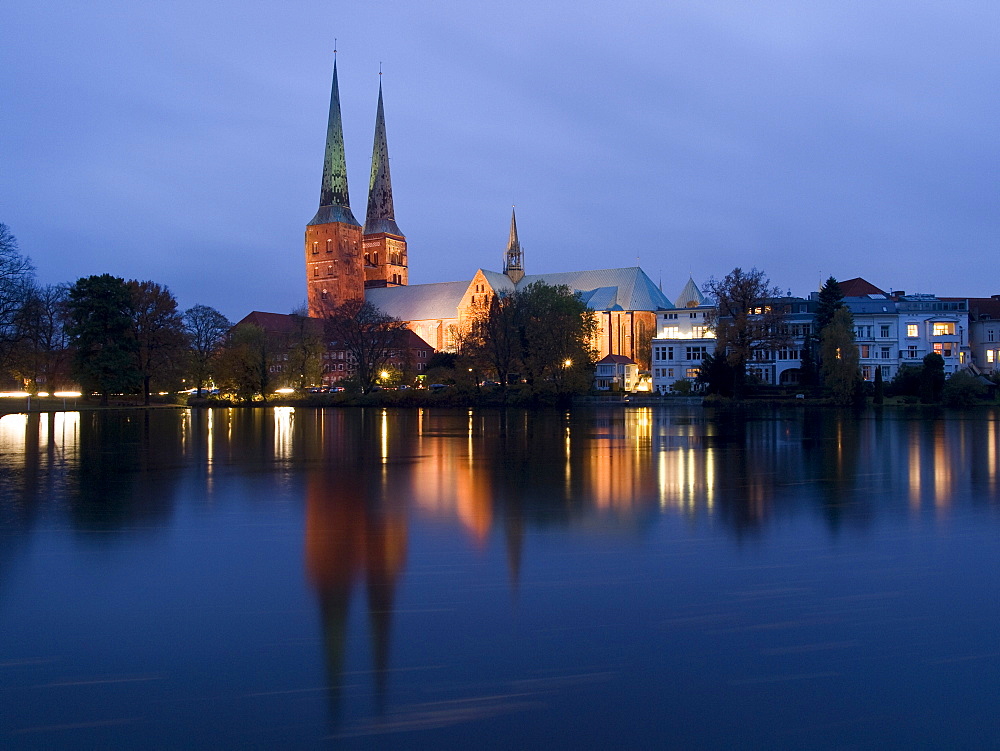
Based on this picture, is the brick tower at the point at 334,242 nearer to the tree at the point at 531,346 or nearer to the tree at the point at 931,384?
the tree at the point at 531,346

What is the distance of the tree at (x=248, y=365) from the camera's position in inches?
2724

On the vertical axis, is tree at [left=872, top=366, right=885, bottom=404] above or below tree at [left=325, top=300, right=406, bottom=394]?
below

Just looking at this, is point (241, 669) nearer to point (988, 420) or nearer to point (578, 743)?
point (578, 743)

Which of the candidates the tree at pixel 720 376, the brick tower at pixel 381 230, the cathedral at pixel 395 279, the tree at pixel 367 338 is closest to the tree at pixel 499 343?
the tree at pixel 367 338

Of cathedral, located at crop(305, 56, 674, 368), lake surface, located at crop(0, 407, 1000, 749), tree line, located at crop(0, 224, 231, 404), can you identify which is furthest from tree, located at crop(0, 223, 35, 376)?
cathedral, located at crop(305, 56, 674, 368)

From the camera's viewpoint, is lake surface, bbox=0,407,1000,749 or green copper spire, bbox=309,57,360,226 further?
green copper spire, bbox=309,57,360,226

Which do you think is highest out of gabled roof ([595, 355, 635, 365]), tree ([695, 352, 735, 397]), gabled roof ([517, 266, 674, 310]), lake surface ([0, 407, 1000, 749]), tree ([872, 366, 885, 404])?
gabled roof ([517, 266, 674, 310])

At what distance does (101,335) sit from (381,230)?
7493cm

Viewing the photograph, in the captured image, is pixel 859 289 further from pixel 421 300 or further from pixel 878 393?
pixel 421 300

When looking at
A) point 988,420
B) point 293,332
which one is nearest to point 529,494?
point 988,420

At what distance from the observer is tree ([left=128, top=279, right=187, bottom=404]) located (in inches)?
2456

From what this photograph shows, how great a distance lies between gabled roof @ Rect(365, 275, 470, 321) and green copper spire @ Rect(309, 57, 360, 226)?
1226 centimetres

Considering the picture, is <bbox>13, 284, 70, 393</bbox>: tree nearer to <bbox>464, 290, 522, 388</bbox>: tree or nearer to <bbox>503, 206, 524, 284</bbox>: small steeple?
<bbox>464, 290, 522, 388</bbox>: tree

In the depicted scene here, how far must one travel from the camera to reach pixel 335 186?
12038 centimetres
